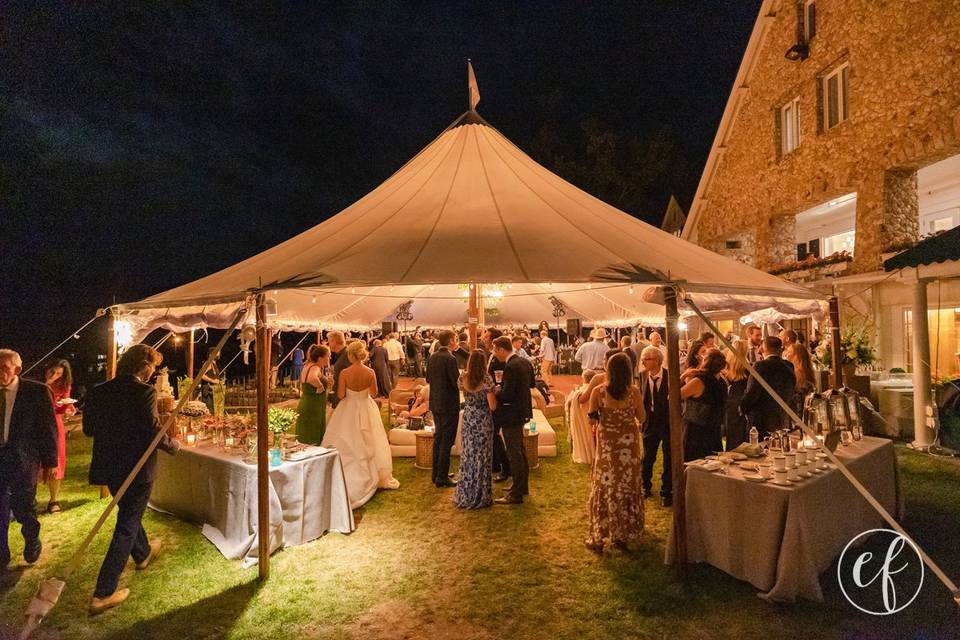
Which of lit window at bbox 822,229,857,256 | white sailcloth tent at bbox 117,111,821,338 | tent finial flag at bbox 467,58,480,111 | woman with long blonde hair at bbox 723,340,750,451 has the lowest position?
woman with long blonde hair at bbox 723,340,750,451

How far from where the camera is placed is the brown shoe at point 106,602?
3.39 metres

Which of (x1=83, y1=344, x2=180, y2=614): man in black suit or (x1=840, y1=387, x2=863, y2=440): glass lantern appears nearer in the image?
(x1=83, y1=344, x2=180, y2=614): man in black suit

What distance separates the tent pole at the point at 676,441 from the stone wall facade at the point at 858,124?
8050 mm

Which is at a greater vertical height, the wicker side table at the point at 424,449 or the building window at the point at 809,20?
the building window at the point at 809,20

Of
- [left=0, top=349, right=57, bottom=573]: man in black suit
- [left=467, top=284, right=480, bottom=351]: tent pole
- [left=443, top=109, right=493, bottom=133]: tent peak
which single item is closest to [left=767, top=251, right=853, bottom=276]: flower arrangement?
[left=467, top=284, right=480, bottom=351]: tent pole

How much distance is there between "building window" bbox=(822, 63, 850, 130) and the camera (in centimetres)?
1102

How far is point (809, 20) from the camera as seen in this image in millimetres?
11891

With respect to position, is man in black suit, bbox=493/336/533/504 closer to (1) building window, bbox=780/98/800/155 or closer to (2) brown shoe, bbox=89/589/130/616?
(2) brown shoe, bbox=89/589/130/616

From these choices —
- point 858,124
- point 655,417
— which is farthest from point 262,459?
point 858,124

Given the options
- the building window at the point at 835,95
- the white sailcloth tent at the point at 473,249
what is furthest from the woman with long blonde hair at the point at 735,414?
the building window at the point at 835,95

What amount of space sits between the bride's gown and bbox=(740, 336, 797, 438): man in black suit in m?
3.85

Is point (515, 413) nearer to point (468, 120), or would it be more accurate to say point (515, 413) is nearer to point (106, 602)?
point (468, 120)

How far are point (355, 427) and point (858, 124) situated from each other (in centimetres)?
1104

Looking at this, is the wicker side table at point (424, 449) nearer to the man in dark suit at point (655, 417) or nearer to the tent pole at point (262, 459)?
the man in dark suit at point (655, 417)
